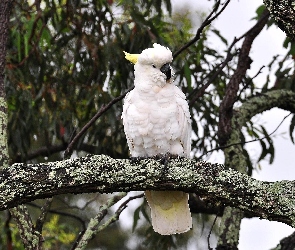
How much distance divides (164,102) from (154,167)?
1.90 feet

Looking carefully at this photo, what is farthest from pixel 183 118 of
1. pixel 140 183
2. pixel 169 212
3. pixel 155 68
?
pixel 140 183

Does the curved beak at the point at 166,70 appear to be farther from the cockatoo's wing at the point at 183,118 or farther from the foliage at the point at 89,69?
the foliage at the point at 89,69

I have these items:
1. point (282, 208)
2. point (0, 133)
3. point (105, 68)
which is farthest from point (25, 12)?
point (282, 208)

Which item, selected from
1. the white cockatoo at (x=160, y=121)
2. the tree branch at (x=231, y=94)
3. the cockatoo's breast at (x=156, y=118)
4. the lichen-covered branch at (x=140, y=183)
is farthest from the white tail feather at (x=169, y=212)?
the tree branch at (x=231, y=94)

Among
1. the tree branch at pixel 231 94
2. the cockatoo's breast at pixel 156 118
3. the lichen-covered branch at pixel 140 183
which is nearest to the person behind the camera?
the lichen-covered branch at pixel 140 183

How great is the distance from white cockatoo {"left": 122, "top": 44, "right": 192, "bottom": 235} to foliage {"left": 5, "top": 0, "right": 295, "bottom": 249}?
0.77 meters

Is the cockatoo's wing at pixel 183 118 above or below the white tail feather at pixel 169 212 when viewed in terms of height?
above

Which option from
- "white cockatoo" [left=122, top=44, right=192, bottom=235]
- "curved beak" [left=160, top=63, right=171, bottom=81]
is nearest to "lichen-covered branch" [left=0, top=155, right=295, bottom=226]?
"white cockatoo" [left=122, top=44, right=192, bottom=235]

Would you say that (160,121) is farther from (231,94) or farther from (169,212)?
(231,94)

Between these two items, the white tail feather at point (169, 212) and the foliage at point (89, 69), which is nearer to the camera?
the white tail feather at point (169, 212)

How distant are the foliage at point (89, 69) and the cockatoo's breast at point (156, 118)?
0.80 metres

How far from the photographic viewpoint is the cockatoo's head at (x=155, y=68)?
2.43 m

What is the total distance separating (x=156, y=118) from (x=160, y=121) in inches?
0.7

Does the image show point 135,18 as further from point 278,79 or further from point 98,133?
point 278,79
